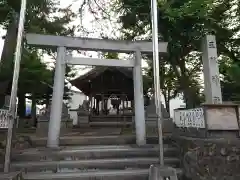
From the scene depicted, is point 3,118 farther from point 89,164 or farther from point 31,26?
point 31,26

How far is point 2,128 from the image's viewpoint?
5449 millimetres

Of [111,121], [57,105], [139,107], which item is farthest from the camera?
[111,121]

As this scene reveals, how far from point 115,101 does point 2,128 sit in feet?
30.7

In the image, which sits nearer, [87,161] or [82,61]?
[87,161]

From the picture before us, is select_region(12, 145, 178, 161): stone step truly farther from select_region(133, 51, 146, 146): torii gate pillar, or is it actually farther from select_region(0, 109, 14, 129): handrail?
select_region(0, 109, 14, 129): handrail

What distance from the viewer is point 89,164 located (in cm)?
524

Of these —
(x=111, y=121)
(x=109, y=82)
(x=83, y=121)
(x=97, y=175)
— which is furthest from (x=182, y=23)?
(x=83, y=121)

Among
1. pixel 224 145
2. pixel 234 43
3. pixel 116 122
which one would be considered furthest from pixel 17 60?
pixel 234 43

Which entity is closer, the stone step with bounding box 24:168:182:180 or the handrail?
the stone step with bounding box 24:168:182:180

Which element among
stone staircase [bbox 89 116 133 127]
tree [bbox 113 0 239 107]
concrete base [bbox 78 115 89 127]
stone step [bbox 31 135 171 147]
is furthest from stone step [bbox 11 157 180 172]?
concrete base [bbox 78 115 89 127]

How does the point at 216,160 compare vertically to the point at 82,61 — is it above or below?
below

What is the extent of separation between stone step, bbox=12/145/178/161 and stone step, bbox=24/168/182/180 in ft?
2.31

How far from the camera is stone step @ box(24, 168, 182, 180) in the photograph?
15.1 ft

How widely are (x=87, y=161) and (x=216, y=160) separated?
3.04m
